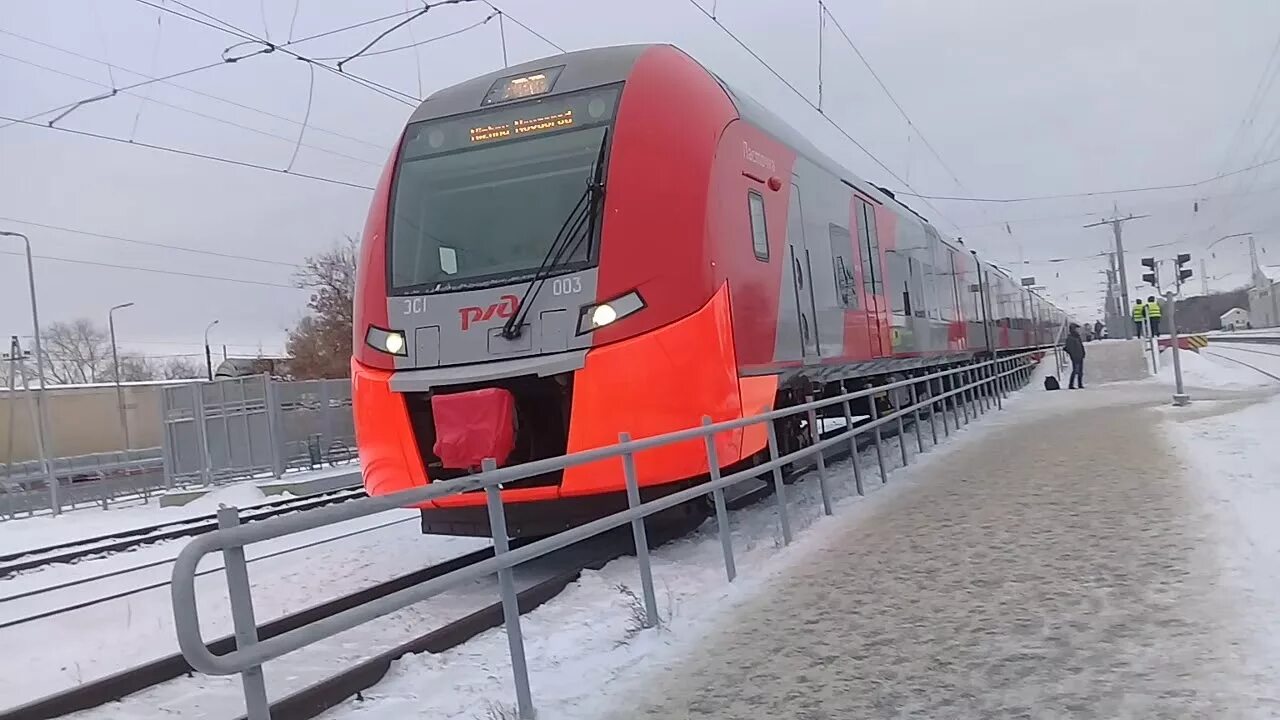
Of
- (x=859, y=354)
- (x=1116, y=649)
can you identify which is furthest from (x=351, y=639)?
(x=859, y=354)

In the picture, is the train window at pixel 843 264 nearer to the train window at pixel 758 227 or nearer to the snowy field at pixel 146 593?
the train window at pixel 758 227

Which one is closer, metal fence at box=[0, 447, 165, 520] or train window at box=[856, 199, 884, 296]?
train window at box=[856, 199, 884, 296]

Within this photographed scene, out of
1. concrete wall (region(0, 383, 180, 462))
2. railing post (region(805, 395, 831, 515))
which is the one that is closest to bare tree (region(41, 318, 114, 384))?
concrete wall (region(0, 383, 180, 462))

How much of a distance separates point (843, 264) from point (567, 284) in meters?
4.71

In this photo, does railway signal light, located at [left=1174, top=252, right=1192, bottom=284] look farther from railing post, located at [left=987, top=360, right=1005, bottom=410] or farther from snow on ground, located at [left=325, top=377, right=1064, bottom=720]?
snow on ground, located at [left=325, top=377, right=1064, bottom=720]

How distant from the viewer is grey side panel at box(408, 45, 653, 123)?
7691mm

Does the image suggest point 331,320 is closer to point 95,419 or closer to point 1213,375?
point 95,419

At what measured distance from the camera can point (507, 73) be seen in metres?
8.15

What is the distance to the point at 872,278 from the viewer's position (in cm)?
1223

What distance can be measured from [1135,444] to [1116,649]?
23.9 feet

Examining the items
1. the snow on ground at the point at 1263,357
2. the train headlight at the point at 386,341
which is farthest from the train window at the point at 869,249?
the snow on ground at the point at 1263,357

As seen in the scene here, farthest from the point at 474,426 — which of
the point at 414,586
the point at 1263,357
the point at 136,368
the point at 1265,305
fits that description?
the point at 136,368

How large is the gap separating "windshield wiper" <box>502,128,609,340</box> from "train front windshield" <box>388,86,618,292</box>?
50 millimetres

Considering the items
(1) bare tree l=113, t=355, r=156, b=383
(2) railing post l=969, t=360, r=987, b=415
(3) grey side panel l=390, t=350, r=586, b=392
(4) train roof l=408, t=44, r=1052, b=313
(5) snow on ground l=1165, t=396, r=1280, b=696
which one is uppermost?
(1) bare tree l=113, t=355, r=156, b=383
